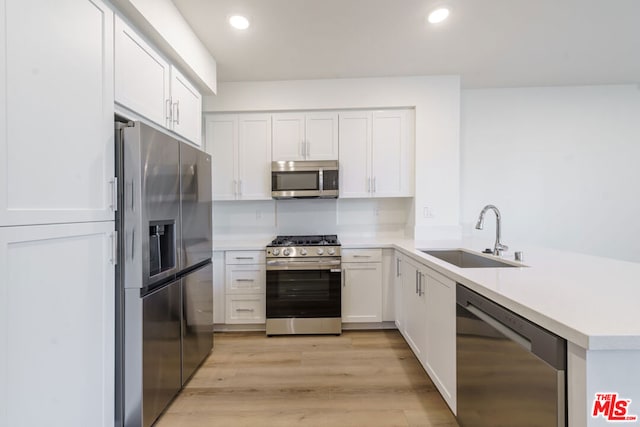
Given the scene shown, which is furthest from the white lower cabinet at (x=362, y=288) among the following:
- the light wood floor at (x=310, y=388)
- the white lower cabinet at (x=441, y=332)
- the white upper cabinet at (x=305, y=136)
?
the white upper cabinet at (x=305, y=136)

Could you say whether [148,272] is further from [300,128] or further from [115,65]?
[300,128]

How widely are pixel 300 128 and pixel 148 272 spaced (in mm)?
2153

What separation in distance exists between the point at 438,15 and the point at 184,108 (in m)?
2.07

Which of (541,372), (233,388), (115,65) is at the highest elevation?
(115,65)

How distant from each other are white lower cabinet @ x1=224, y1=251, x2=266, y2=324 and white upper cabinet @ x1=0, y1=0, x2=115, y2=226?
1524 mm

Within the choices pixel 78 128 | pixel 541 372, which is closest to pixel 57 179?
pixel 78 128

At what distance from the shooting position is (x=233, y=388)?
1.94 metres

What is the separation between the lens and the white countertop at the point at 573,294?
2.41ft

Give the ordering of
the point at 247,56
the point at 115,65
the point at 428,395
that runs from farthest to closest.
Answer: the point at 247,56, the point at 428,395, the point at 115,65

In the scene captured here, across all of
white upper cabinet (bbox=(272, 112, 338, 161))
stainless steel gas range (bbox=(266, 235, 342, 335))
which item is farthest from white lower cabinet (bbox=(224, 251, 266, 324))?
white upper cabinet (bbox=(272, 112, 338, 161))

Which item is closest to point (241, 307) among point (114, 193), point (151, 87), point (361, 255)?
point (361, 255)

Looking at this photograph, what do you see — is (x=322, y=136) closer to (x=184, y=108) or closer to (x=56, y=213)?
(x=184, y=108)

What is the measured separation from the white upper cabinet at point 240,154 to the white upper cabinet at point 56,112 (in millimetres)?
1677

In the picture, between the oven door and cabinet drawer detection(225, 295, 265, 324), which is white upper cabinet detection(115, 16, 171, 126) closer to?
the oven door
